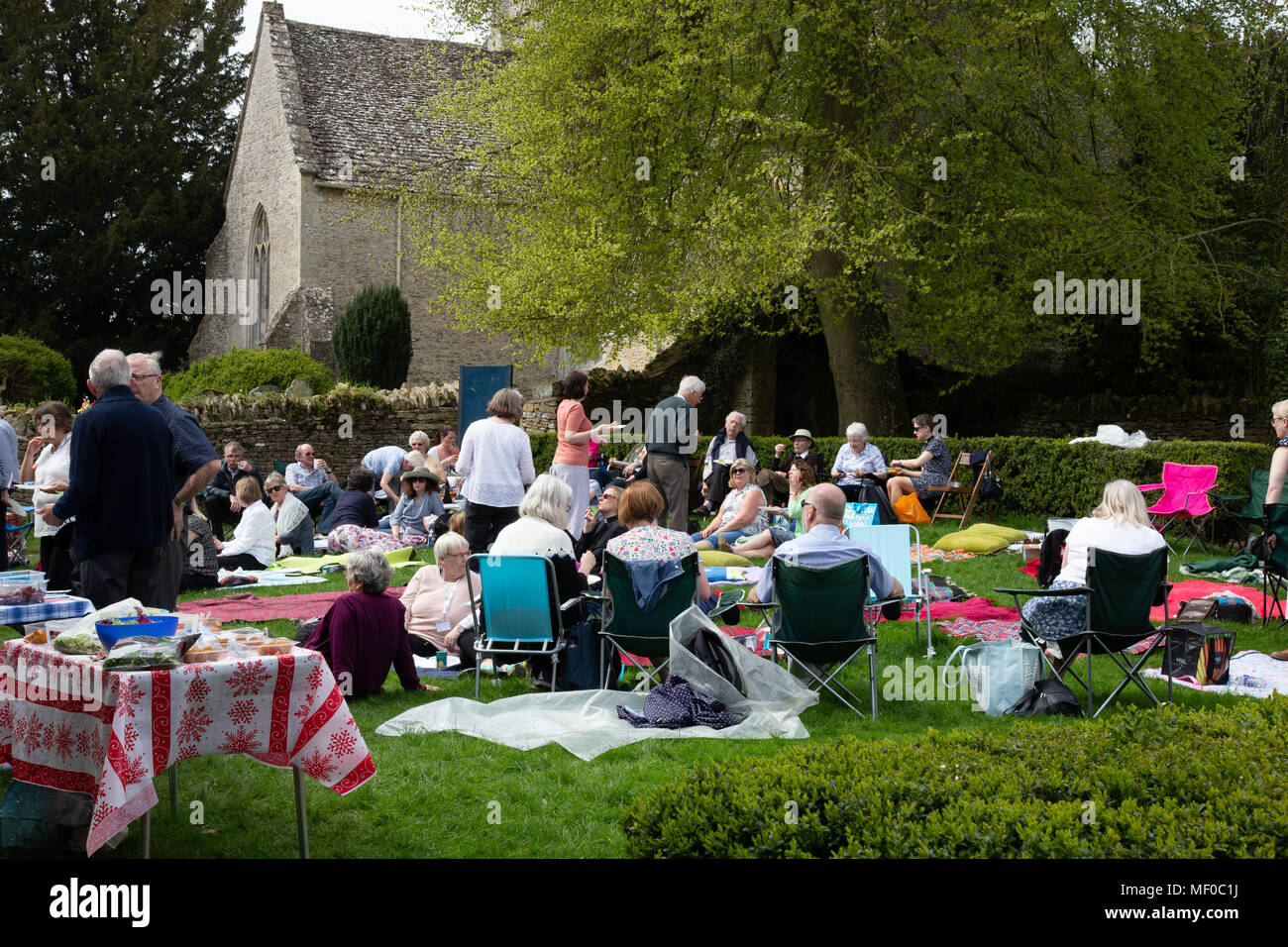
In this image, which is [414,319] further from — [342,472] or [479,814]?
[479,814]

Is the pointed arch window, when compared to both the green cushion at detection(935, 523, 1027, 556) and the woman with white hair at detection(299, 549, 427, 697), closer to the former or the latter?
the green cushion at detection(935, 523, 1027, 556)

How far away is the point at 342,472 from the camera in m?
22.8

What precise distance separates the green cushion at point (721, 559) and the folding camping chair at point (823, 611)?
11.5 ft

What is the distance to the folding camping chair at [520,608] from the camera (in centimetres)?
696

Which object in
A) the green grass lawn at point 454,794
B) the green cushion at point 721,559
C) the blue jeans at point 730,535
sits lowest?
the green grass lawn at point 454,794

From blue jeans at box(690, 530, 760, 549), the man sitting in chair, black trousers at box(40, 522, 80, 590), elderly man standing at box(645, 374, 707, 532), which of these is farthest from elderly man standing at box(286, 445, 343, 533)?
the man sitting in chair

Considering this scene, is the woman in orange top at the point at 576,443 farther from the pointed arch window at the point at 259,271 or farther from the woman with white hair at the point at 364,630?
the pointed arch window at the point at 259,271

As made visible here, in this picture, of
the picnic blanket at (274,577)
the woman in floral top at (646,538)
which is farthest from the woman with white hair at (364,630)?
the picnic blanket at (274,577)

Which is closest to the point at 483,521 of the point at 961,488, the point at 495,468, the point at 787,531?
the point at 495,468

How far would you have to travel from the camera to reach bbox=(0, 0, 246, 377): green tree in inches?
1293
